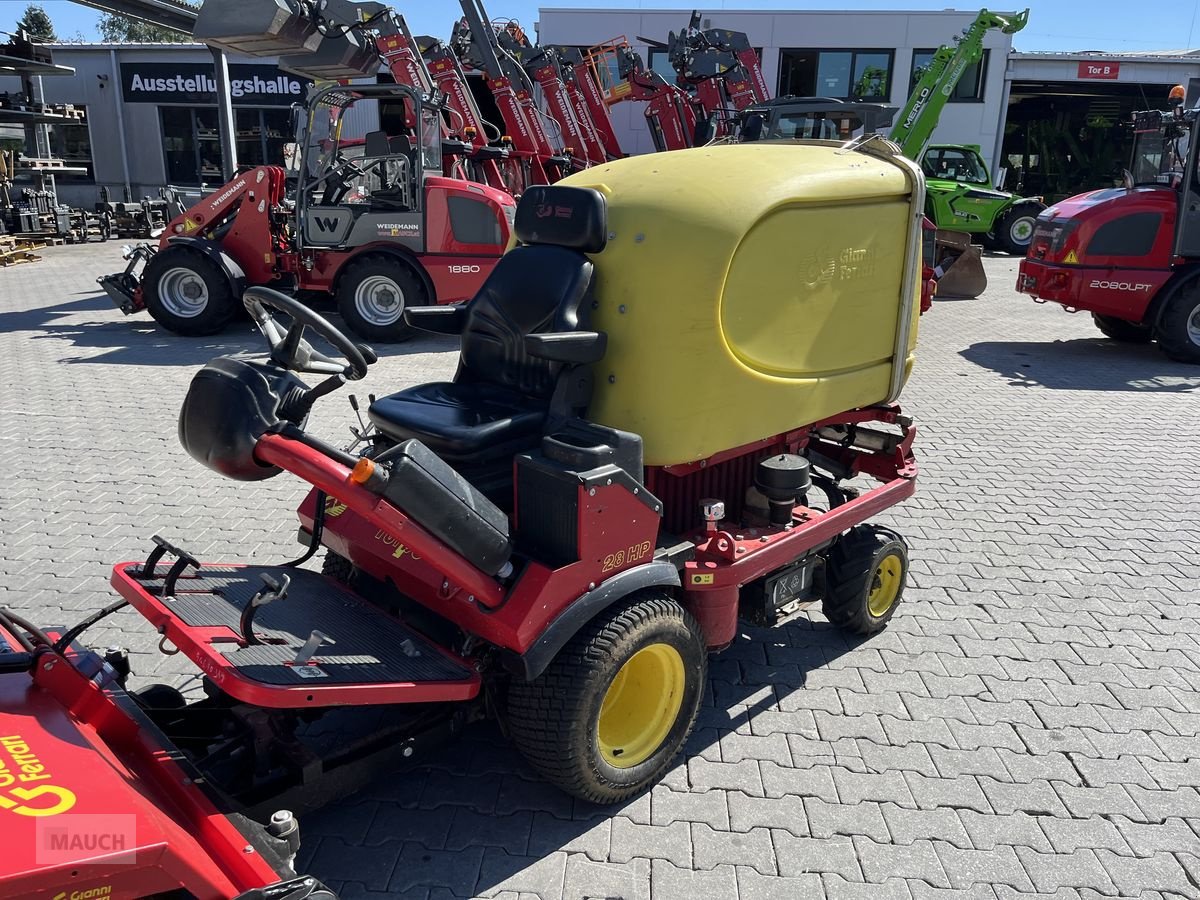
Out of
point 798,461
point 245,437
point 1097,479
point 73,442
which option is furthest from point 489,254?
point 245,437

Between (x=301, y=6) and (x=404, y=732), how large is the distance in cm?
947

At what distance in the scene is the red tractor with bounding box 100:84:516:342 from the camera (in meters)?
9.37

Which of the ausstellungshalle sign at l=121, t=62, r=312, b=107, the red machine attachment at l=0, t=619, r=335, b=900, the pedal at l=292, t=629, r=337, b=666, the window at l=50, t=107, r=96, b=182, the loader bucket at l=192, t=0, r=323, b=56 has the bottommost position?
the red machine attachment at l=0, t=619, r=335, b=900

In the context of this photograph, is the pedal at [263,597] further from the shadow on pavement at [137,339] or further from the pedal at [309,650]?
the shadow on pavement at [137,339]

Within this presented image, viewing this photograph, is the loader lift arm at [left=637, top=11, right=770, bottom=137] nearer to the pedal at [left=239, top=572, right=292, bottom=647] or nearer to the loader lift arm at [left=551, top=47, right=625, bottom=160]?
the loader lift arm at [left=551, top=47, right=625, bottom=160]

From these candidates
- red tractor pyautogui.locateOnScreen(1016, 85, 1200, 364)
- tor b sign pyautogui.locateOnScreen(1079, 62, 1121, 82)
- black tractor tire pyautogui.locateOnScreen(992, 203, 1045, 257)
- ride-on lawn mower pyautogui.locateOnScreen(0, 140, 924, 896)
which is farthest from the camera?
tor b sign pyautogui.locateOnScreen(1079, 62, 1121, 82)

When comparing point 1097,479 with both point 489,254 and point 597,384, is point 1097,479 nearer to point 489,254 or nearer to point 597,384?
point 597,384

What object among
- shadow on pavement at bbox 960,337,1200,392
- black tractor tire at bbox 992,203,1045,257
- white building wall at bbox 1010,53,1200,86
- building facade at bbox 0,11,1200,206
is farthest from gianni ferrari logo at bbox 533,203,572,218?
white building wall at bbox 1010,53,1200,86

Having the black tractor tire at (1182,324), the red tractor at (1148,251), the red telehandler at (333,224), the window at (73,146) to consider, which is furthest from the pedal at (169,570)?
the window at (73,146)

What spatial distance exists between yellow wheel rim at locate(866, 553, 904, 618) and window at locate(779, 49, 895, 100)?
21840 mm

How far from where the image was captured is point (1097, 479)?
6188mm

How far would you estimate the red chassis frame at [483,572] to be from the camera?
236cm

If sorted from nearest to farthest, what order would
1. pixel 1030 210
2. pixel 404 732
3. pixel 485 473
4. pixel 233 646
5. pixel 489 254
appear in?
pixel 233 646, pixel 404 732, pixel 485 473, pixel 489 254, pixel 1030 210

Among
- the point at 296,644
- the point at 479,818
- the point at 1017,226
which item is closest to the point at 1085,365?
the point at 479,818
